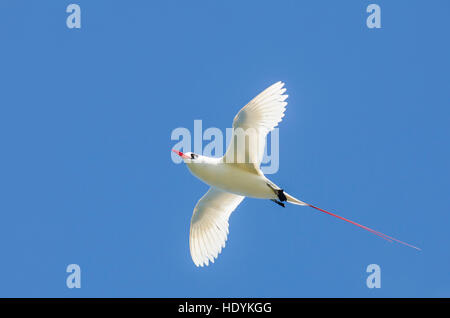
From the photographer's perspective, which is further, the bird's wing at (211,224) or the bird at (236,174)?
the bird's wing at (211,224)

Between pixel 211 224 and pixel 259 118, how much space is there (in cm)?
334

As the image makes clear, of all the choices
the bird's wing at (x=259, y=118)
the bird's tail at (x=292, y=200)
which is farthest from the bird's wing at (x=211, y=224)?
the bird's wing at (x=259, y=118)

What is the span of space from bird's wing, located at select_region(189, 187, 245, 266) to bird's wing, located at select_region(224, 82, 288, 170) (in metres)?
2.21

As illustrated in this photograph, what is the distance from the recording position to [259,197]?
14.4 metres

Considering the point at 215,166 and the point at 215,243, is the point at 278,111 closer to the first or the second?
the point at 215,166

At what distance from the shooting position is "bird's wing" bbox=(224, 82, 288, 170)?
527 inches

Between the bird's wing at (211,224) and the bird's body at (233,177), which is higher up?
the bird's body at (233,177)

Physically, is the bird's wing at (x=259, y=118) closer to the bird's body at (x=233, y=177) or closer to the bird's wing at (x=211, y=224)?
the bird's body at (x=233, y=177)

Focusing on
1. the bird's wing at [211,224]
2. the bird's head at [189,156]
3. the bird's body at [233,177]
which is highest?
the bird's head at [189,156]

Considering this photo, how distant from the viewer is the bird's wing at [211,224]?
1566cm

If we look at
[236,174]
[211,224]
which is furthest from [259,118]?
[211,224]

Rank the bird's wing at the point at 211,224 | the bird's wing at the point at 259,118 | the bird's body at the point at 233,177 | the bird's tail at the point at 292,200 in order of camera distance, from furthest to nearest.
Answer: the bird's wing at the point at 211,224 < the bird's body at the point at 233,177 < the bird's tail at the point at 292,200 < the bird's wing at the point at 259,118

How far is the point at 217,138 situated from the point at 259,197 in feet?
5.22

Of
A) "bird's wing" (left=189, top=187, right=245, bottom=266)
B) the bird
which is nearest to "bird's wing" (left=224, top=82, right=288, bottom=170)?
the bird
